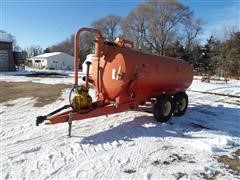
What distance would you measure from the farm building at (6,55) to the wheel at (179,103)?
31.3 metres

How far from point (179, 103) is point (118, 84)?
109 inches

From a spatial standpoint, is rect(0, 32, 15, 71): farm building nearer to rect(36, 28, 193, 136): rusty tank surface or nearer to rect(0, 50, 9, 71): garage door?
rect(0, 50, 9, 71): garage door

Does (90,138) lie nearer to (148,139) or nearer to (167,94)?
(148,139)

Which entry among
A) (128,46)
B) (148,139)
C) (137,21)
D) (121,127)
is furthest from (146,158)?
(137,21)

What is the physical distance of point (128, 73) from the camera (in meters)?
7.53

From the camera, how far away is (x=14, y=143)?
243 inches

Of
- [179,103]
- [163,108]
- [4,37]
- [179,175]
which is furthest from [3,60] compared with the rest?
[179,175]

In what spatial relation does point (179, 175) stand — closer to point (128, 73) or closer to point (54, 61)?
point (128, 73)

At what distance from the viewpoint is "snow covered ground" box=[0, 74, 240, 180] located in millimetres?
4891

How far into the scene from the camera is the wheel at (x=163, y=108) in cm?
823

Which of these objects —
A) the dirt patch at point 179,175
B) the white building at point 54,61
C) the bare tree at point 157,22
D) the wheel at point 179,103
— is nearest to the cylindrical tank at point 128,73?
the wheel at point 179,103

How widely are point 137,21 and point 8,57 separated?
87.7 ft

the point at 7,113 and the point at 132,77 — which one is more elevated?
the point at 132,77

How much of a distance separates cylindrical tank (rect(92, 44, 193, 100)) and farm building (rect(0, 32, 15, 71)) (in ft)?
103
